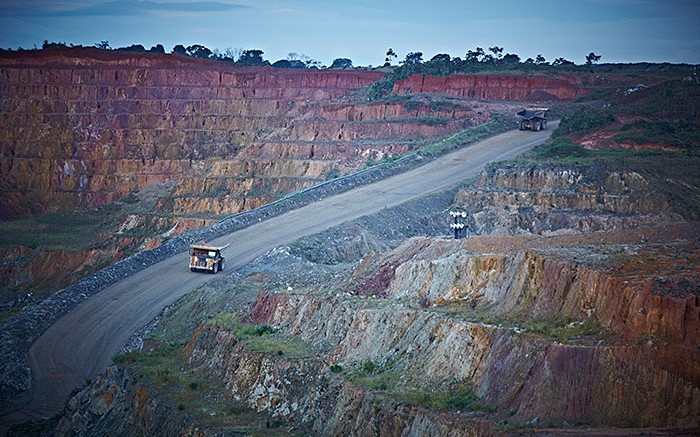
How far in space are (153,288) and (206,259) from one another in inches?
113

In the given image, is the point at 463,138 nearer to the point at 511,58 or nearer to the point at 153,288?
the point at 153,288

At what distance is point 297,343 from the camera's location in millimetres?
37562

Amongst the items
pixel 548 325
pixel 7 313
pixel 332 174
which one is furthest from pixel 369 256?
pixel 332 174

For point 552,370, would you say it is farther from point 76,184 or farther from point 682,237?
point 76,184

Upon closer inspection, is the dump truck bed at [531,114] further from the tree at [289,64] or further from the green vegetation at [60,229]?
the tree at [289,64]

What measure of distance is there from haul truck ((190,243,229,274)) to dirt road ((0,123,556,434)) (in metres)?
0.48

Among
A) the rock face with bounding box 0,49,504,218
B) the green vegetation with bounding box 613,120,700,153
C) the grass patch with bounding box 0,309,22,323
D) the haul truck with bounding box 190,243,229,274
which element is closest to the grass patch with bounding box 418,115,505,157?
the rock face with bounding box 0,49,504,218

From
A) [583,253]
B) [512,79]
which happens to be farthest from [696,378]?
[512,79]

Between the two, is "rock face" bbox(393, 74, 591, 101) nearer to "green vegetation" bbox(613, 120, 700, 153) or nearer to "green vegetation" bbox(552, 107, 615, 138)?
"green vegetation" bbox(552, 107, 615, 138)

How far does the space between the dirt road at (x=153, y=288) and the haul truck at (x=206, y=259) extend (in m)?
0.48

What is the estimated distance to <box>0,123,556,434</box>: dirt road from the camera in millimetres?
47000

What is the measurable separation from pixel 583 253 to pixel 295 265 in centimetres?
2080

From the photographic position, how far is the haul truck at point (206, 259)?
53.9m

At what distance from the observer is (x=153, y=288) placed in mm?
53562
